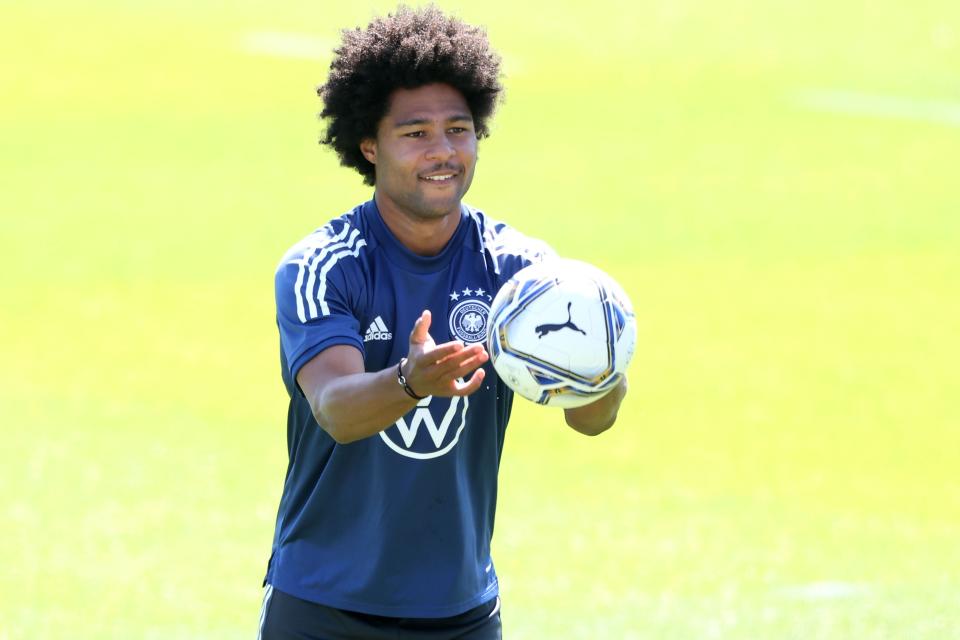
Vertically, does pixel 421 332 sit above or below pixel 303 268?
below

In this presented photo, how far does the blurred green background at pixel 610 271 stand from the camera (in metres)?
10.6

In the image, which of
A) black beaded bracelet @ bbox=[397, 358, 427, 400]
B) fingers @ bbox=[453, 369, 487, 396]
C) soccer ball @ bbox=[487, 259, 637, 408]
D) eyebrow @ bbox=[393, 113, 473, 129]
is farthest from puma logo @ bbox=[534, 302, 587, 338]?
eyebrow @ bbox=[393, 113, 473, 129]

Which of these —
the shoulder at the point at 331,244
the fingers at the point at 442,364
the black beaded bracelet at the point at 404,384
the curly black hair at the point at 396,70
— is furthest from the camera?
the curly black hair at the point at 396,70

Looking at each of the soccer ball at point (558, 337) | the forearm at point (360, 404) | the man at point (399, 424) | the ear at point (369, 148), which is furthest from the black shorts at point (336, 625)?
the ear at point (369, 148)

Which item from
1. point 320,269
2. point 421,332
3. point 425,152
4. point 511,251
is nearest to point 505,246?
point 511,251

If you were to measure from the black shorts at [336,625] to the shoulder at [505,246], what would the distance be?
122 cm

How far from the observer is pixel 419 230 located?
17.5 ft

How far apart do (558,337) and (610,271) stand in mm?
13073

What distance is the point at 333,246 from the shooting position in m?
5.18

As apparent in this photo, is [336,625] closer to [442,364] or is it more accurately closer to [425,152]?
[442,364]

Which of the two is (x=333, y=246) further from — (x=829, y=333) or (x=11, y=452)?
(x=829, y=333)

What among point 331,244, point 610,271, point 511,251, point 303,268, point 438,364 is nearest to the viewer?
point 438,364

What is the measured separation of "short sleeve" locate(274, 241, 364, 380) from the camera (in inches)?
194

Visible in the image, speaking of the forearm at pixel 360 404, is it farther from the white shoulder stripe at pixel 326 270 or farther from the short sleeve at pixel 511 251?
the short sleeve at pixel 511 251
